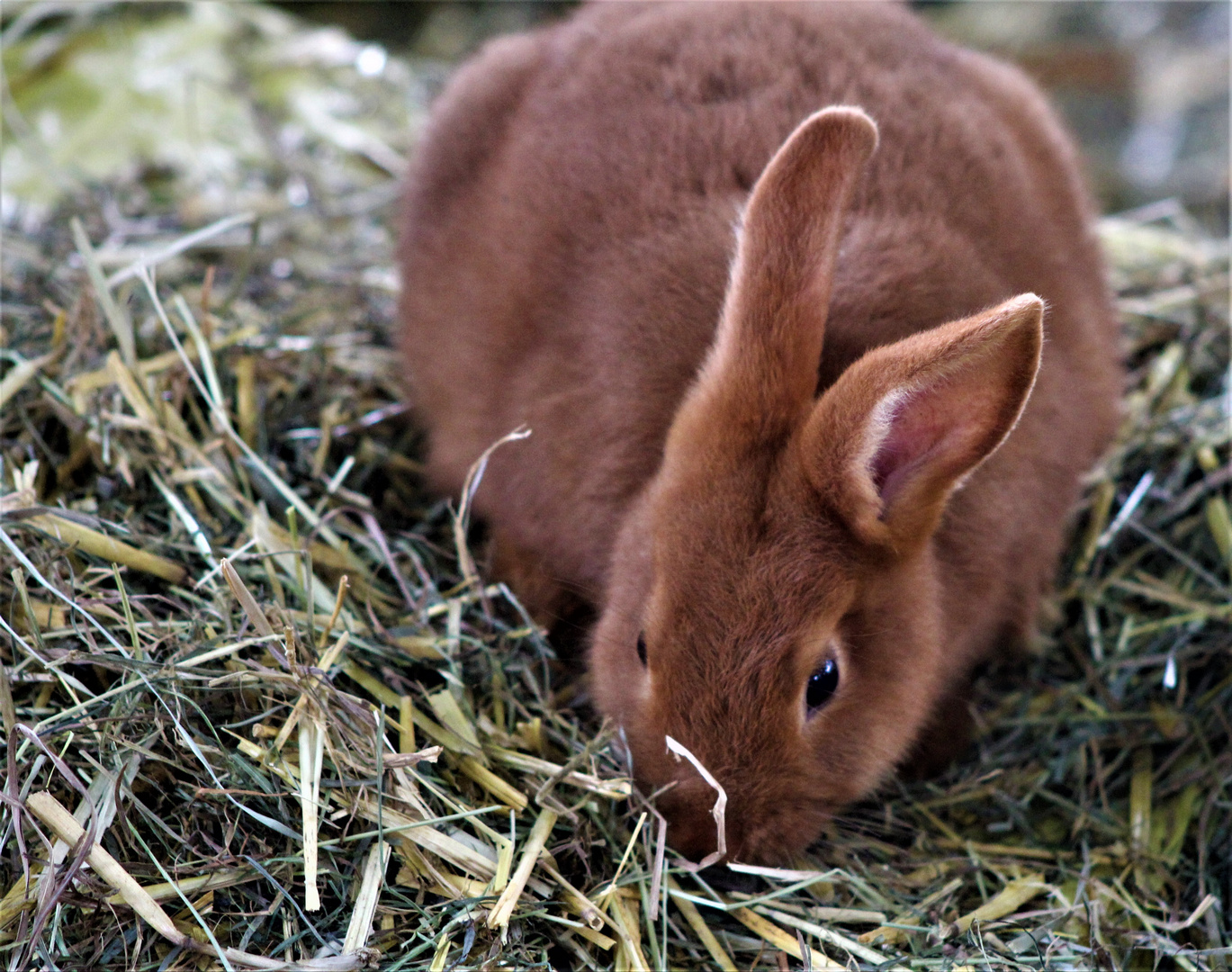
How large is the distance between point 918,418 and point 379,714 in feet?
3.95

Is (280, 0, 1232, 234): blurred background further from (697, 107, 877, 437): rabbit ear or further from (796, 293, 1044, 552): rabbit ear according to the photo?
(796, 293, 1044, 552): rabbit ear

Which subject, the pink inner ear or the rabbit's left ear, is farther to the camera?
the rabbit's left ear

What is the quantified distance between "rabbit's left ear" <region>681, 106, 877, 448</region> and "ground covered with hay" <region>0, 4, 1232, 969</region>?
0.76 meters

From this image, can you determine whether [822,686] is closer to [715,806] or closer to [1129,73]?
[715,806]

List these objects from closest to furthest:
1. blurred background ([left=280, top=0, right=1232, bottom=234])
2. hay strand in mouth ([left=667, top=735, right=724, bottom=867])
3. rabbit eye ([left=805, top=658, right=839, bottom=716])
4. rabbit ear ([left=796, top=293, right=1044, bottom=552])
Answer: rabbit ear ([left=796, top=293, right=1044, bottom=552]) → hay strand in mouth ([left=667, top=735, right=724, bottom=867]) → rabbit eye ([left=805, top=658, right=839, bottom=716]) → blurred background ([left=280, top=0, right=1232, bottom=234])

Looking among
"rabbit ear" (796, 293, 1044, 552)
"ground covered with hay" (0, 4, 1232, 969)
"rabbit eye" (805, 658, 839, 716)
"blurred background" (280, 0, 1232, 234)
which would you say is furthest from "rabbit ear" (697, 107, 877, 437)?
"blurred background" (280, 0, 1232, 234)

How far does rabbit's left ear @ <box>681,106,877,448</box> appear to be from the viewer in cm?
246

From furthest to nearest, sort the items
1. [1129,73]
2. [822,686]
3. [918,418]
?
[1129,73] → [822,686] → [918,418]

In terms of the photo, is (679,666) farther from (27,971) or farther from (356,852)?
(27,971)

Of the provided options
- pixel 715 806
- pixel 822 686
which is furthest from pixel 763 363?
pixel 715 806

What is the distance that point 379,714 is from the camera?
2484 mm

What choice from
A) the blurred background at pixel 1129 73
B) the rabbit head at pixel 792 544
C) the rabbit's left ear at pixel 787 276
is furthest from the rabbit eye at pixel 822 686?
the blurred background at pixel 1129 73

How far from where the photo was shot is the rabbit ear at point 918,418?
2.19 m

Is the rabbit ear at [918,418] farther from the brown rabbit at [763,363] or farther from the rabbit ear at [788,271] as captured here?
the rabbit ear at [788,271]
